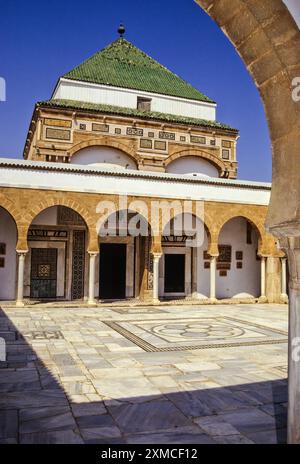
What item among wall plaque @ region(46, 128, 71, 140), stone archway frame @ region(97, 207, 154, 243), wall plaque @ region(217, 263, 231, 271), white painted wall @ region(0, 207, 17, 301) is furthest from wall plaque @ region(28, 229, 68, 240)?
wall plaque @ region(217, 263, 231, 271)

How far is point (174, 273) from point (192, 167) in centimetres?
511

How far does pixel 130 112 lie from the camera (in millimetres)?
17266

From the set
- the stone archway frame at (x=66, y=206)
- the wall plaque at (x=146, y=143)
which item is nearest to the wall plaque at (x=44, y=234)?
the stone archway frame at (x=66, y=206)

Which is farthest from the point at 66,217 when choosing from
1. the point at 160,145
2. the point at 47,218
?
the point at 160,145

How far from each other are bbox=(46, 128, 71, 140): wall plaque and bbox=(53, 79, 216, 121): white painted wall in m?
2.00

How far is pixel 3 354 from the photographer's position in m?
6.27

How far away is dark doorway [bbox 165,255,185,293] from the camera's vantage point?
1630cm

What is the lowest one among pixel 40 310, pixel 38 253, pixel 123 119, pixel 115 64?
pixel 40 310

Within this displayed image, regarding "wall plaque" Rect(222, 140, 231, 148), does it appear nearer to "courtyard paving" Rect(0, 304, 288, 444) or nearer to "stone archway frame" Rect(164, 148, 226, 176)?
"stone archway frame" Rect(164, 148, 226, 176)

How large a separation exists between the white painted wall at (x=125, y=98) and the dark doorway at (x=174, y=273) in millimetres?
6976

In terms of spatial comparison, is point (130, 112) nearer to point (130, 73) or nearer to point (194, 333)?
point (130, 73)

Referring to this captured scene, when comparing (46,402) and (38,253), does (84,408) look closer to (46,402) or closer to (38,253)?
(46,402)

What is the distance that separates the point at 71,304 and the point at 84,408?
919 cm
